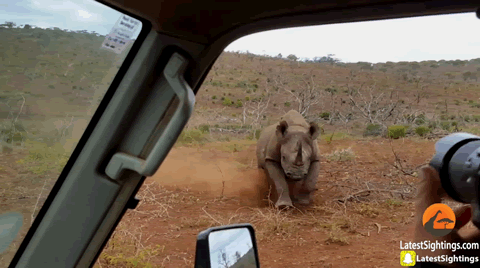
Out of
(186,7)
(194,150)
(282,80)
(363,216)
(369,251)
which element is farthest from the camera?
(282,80)

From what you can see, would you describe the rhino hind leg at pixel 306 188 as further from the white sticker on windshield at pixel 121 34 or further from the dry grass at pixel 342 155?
the white sticker on windshield at pixel 121 34

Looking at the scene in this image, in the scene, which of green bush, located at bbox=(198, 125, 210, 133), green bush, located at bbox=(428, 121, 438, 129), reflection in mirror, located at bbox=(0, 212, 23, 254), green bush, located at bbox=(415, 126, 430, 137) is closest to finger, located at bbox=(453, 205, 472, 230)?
reflection in mirror, located at bbox=(0, 212, 23, 254)

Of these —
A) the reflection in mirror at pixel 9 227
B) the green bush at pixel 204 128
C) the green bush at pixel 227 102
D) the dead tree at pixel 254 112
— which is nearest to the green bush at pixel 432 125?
the dead tree at pixel 254 112

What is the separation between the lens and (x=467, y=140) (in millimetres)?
1047

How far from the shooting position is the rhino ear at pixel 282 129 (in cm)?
735

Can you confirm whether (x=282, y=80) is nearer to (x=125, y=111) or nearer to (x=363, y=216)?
(x=363, y=216)

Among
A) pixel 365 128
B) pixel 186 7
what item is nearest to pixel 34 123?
pixel 186 7

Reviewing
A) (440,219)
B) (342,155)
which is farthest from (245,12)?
(342,155)

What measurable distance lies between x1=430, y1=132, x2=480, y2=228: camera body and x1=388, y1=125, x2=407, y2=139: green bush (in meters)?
8.65

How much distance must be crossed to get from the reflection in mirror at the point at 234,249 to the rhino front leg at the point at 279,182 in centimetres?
541

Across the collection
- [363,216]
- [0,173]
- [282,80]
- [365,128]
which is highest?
[282,80]

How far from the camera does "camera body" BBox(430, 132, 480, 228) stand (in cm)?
96

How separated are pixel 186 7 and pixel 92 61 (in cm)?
37

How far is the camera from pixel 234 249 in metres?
1.73
